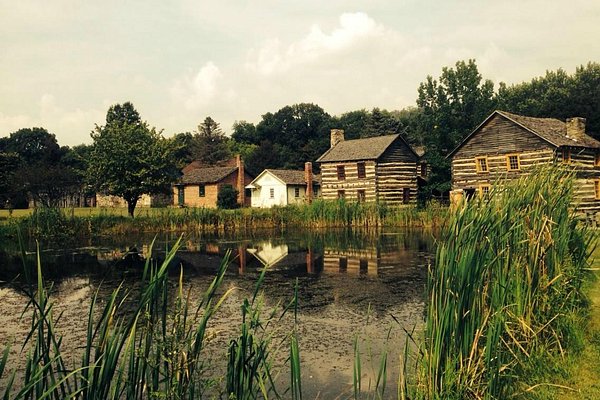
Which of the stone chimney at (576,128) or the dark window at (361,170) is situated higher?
the stone chimney at (576,128)

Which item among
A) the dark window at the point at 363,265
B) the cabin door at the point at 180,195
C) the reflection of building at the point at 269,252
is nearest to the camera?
the dark window at the point at 363,265

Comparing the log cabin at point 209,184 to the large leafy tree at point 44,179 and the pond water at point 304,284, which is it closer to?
the large leafy tree at point 44,179

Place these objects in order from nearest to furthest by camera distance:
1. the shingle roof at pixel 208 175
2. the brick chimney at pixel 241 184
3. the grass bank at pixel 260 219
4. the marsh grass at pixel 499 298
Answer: the marsh grass at pixel 499 298 → the grass bank at pixel 260 219 → the shingle roof at pixel 208 175 → the brick chimney at pixel 241 184

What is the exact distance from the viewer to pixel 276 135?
96.7 meters

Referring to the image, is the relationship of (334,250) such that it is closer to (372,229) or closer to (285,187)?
(372,229)

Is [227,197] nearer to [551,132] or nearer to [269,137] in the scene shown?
[551,132]

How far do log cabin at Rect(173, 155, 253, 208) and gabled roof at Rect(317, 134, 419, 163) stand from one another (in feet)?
46.3

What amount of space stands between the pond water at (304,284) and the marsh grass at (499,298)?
73 cm

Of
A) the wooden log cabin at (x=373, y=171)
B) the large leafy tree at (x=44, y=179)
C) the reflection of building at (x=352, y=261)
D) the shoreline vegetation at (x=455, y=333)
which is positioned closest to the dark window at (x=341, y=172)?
the wooden log cabin at (x=373, y=171)

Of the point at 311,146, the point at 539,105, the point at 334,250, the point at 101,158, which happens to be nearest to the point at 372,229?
the point at 334,250

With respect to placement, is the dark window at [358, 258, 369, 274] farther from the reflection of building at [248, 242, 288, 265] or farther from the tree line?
the tree line

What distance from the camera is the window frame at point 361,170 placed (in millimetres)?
47688

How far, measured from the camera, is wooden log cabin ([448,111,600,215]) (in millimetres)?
34219

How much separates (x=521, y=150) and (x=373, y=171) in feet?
46.3
